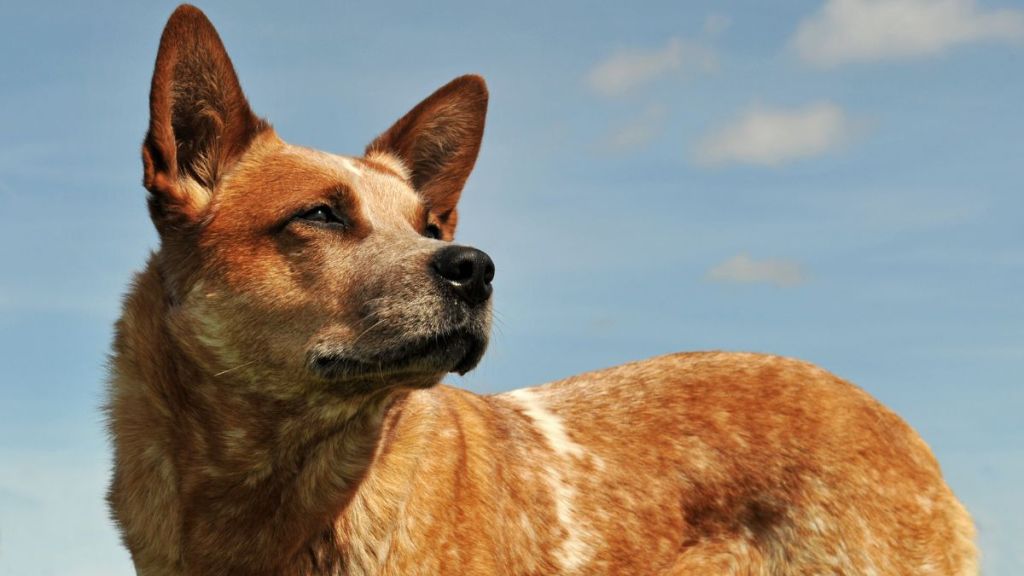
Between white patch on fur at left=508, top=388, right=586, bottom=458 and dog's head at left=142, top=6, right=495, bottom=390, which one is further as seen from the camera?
white patch on fur at left=508, top=388, right=586, bottom=458

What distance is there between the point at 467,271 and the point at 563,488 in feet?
5.51

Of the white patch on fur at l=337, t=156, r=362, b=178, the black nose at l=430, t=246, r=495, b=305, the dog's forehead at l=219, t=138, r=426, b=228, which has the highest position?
the white patch on fur at l=337, t=156, r=362, b=178

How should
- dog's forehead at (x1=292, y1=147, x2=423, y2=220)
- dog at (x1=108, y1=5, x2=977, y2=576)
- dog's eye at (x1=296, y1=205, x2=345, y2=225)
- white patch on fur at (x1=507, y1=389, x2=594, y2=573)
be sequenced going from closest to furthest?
dog at (x1=108, y1=5, x2=977, y2=576) → dog's eye at (x1=296, y1=205, x2=345, y2=225) → dog's forehead at (x1=292, y1=147, x2=423, y2=220) → white patch on fur at (x1=507, y1=389, x2=594, y2=573)

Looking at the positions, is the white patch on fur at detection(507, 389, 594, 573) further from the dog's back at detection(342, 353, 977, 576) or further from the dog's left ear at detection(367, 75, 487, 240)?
the dog's left ear at detection(367, 75, 487, 240)

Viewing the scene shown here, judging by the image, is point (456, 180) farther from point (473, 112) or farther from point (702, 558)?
point (702, 558)

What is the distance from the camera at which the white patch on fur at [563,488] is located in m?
6.14

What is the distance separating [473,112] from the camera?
682 cm

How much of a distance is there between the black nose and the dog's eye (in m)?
0.68

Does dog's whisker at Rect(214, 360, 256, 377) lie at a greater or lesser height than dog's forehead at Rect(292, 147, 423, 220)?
lesser

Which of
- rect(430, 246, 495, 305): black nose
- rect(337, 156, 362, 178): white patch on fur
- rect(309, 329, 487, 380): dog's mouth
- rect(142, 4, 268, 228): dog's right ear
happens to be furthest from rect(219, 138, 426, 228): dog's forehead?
rect(309, 329, 487, 380): dog's mouth

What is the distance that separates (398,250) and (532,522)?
1655 mm

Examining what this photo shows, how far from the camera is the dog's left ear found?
6.76 metres

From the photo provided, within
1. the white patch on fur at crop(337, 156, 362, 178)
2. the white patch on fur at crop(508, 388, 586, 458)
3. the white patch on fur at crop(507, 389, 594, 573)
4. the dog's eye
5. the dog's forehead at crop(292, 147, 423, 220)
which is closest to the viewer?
the dog's eye

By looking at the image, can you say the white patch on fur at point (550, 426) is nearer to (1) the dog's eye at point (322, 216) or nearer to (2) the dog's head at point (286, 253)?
(2) the dog's head at point (286, 253)
